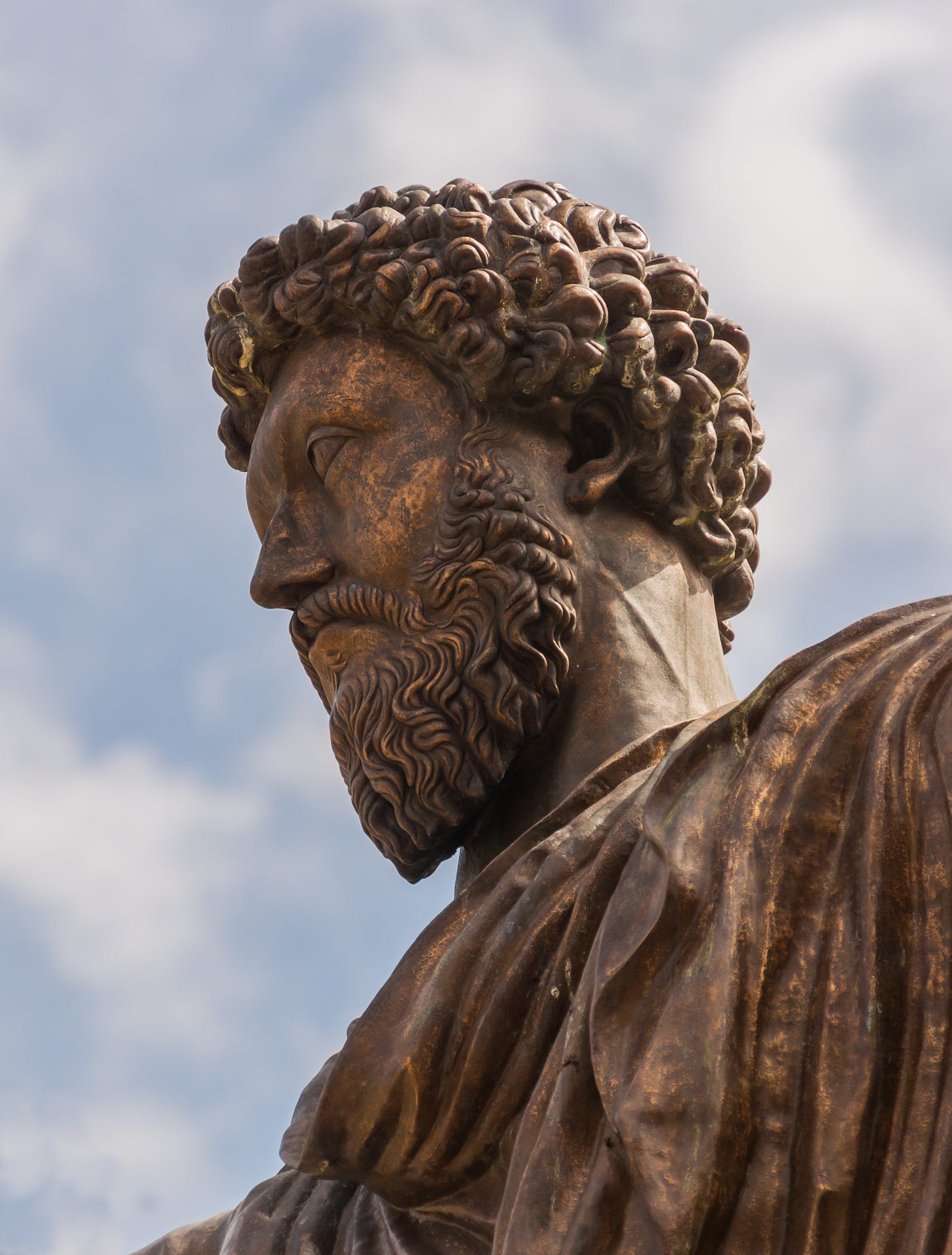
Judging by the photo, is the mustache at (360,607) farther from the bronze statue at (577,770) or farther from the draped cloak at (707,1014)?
the draped cloak at (707,1014)

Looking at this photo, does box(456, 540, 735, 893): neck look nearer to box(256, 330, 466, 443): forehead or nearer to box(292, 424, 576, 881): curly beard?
box(292, 424, 576, 881): curly beard

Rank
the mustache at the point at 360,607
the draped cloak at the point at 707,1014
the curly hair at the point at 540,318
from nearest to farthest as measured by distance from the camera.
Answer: the draped cloak at the point at 707,1014
the mustache at the point at 360,607
the curly hair at the point at 540,318

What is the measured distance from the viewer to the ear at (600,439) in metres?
6.91

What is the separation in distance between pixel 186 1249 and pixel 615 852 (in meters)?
1.89

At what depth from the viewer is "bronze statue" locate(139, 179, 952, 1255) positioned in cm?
491

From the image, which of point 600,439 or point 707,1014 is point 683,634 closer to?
point 600,439

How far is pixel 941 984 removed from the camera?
15.9 feet

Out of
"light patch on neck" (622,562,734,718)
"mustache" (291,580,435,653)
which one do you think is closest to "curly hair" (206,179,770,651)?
"light patch on neck" (622,562,734,718)

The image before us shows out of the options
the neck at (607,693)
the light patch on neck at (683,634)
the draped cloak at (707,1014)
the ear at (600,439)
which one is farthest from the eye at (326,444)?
the draped cloak at (707,1014)

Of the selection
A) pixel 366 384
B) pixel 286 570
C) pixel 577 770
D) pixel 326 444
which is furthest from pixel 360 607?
pixel 577 770

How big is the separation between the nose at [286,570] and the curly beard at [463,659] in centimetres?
12

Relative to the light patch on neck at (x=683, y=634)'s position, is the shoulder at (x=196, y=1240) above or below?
below

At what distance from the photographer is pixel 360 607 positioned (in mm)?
6793

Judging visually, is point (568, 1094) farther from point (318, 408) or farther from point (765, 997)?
point (318, 408)
